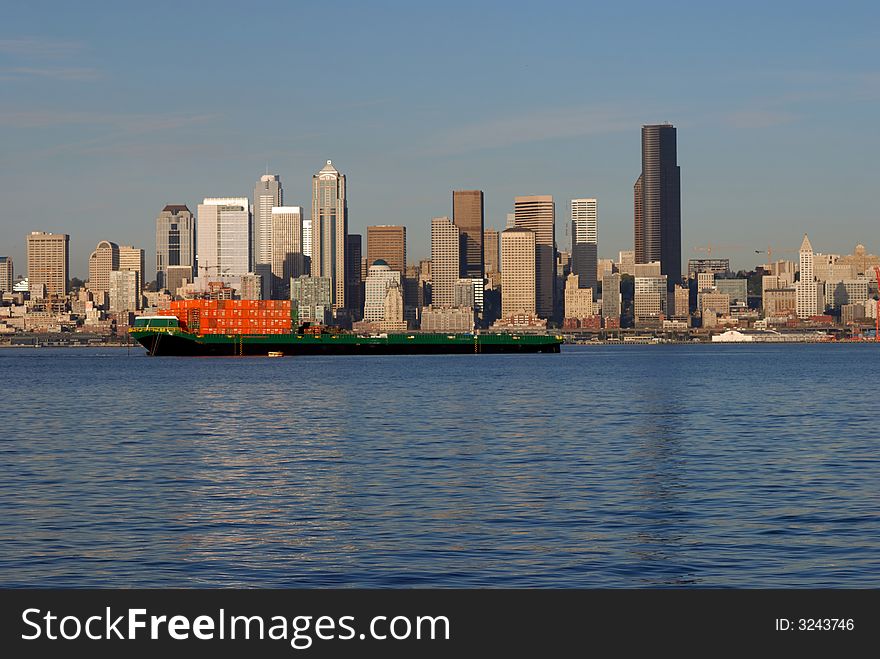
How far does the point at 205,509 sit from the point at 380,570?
10669mm

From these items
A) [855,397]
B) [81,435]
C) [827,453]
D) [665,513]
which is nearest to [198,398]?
[81,435]

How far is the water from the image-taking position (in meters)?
26.3

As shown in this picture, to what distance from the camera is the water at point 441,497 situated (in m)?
26.3

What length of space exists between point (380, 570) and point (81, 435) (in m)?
38.1

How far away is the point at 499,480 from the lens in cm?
4147

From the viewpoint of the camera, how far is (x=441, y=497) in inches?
1473

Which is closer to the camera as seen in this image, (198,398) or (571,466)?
(571,466)

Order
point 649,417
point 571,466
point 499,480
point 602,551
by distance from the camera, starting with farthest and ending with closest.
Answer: point 649,417, point 571,466, point 499,480, point 602,551
